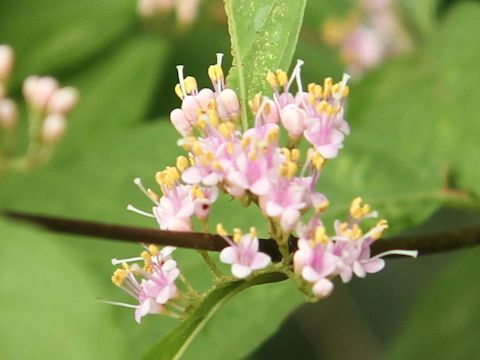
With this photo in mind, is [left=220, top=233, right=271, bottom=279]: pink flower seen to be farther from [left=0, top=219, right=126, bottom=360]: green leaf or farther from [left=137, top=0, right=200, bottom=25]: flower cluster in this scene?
[left=137, top=0, right=200, bottom=25]: flower cluster

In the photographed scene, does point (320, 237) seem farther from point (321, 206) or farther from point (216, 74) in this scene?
point (216, 74)

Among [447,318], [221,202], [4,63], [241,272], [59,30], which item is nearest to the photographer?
[241,272]

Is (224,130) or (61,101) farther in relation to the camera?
(61,101)

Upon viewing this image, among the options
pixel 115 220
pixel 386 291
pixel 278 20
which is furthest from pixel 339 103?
pixel 386 291

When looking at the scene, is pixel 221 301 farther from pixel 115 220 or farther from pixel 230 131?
pixel 115 220

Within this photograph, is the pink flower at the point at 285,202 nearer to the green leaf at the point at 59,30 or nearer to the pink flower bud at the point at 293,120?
the pink flower bud at the point at 293,120

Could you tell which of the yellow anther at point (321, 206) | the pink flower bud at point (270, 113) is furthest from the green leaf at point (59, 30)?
the yellow anther at point (321, 206)

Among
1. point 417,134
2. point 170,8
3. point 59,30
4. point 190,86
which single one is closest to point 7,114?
point 59,30
